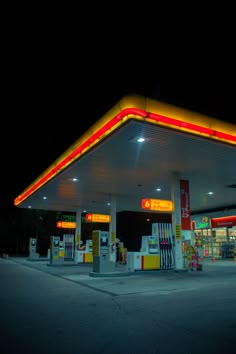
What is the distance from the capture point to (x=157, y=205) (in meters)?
16.4

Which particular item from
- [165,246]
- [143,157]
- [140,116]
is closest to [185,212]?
[165,246]

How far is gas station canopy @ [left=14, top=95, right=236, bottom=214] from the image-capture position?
10.4 meters

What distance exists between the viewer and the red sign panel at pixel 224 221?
3066 cm

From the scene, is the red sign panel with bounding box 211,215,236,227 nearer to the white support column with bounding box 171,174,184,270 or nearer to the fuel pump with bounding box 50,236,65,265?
the white support column with bounding box 171,174,184,270

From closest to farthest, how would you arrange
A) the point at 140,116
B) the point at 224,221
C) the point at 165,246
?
the point at 140,116
the point at 165,246
the point at 224,221

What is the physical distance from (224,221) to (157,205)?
17.6m

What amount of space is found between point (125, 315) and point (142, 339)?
175 cm

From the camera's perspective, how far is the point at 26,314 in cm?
705

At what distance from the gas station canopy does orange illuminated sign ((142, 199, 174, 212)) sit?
1.53 m

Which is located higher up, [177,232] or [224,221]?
[224,221]

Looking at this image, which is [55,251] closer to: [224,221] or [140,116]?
[140,116]

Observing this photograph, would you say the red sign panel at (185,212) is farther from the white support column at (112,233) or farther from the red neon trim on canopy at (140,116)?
the white support column at (112,233)

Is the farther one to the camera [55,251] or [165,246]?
[55,251]

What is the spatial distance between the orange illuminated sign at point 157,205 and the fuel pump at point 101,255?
98.9 inches
